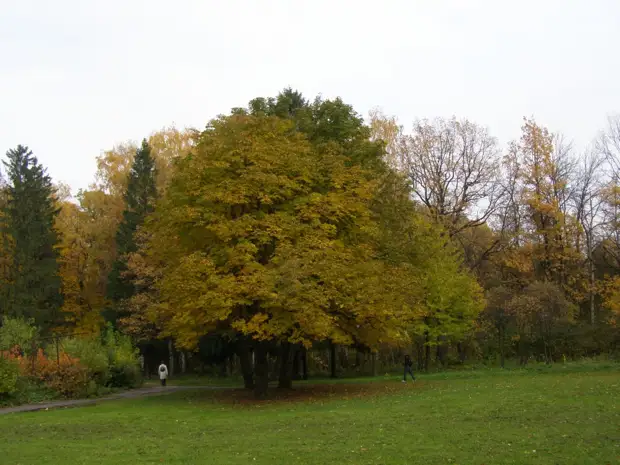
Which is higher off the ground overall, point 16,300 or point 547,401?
point 16,300

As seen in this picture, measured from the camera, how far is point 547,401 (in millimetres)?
18438

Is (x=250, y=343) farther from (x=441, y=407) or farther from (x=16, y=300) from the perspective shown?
(x=16, y=300)

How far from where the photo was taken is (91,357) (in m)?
31.3

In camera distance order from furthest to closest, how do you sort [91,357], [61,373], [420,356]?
[420,356], [91,357], [61,373]

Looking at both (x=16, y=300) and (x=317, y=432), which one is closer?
(x=317, y=432)

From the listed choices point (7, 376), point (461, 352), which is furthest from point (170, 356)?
point (461, 352)

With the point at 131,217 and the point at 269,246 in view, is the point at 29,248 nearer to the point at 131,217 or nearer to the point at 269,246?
the point at 131,217

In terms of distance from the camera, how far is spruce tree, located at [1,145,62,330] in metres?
48.7

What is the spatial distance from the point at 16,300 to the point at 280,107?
28395 mm

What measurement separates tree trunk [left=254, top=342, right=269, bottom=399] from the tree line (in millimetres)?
65

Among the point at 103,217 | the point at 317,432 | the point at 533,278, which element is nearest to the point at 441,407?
the point at 317,432

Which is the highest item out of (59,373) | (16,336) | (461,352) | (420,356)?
(16,336)

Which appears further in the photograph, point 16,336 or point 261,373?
point 16,336

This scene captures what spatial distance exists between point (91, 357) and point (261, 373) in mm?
10186
